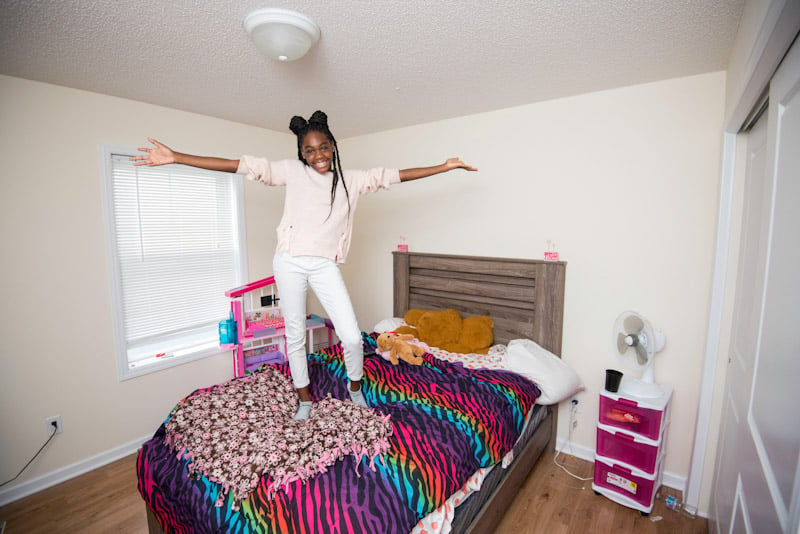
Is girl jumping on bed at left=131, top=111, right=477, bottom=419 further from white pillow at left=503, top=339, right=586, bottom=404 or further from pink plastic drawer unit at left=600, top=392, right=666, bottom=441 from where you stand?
pink plastic drawer unit at left=600, top=392, right=666, bottom=441

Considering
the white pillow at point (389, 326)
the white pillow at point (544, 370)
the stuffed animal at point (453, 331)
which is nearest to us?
the white pillow at point (544, 370)

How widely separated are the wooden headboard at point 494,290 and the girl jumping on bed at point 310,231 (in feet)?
3.99

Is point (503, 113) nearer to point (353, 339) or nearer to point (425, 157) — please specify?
point (425, 157)

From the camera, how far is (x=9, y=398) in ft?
7.06

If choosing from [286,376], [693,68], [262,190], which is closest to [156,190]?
[262,190]

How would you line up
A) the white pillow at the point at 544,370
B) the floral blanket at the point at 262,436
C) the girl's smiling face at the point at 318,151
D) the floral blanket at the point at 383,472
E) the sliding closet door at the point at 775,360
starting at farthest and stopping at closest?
the white pillow at the point at 544,370 < the girl's smiling face at the point at 318,151 < the floral blanket at the point at 262,436 < the floral blanket at the point at 383,472 < the sliding closet door at the point at 775,360

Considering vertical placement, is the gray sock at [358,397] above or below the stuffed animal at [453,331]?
below

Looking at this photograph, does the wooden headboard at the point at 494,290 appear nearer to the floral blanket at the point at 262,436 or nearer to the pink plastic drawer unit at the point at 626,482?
the pink plastic drawer unit at the point at 626,482

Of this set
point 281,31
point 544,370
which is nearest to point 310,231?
point 281,31

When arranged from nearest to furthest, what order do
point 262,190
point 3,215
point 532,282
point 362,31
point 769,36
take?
1. point 769,36
2. point 362,31
3. point 3,215
4. point 532,282
5. point 262,190

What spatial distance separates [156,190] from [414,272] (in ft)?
6.91

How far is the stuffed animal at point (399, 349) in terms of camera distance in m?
2.43

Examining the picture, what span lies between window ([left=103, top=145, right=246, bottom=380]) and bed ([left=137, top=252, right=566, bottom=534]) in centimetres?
120

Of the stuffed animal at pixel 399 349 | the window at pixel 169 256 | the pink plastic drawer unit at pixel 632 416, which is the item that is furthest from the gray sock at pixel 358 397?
the window at pixel 169 256
